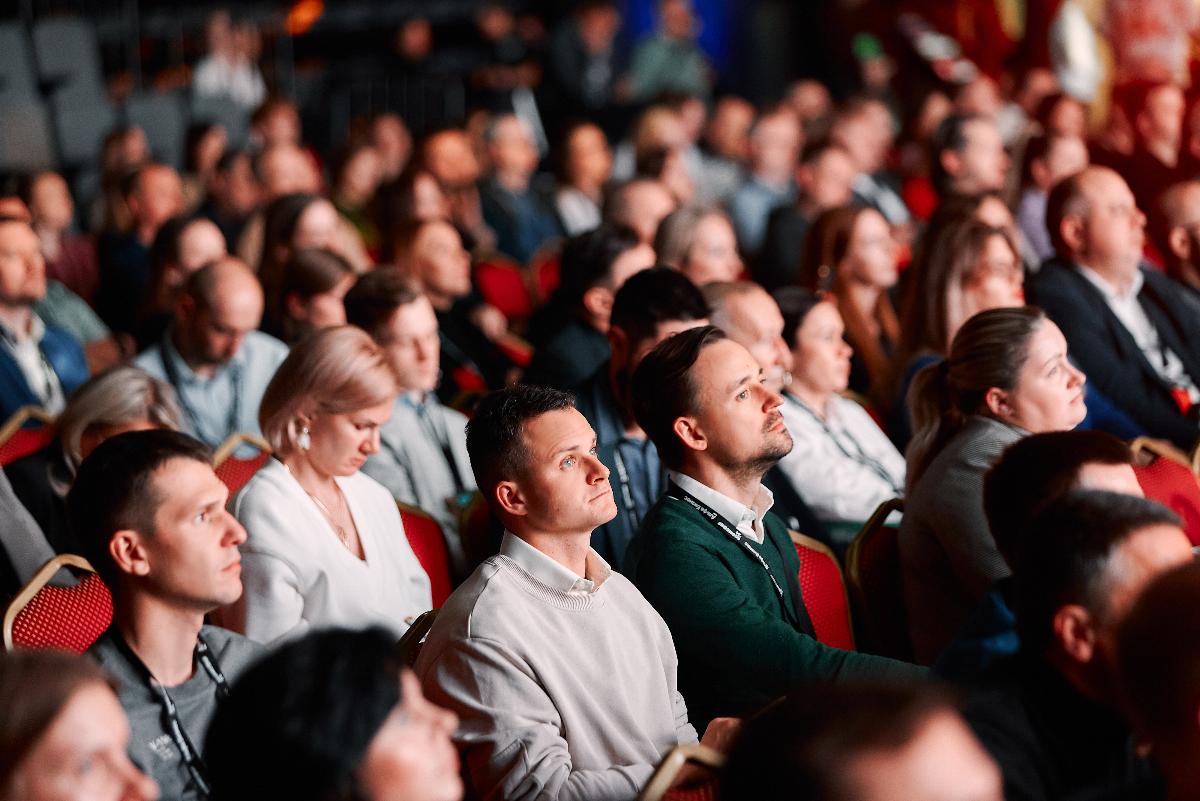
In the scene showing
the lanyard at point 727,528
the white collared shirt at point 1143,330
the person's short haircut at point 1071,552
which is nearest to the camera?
the person's short haircut at point 1071,552

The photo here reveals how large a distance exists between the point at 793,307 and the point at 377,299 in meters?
1.11

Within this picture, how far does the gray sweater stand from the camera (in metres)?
2.19

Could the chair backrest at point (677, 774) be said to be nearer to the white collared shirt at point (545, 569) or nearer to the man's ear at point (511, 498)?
the white collared shirt at point (545, 569)

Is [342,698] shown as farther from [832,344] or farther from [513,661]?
[832,344]

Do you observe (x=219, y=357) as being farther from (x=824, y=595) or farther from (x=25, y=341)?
(x=824, y=595)

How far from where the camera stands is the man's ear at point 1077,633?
1.88 meters

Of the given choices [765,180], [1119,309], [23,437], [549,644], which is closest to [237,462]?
[23,437]

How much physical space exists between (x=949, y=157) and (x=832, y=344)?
2591 mm

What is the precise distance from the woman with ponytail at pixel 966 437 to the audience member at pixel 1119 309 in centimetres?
118

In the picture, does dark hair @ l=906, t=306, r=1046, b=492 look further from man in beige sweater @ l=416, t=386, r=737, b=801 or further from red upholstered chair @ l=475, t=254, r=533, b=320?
red upholstered chair @ l=475, t=254, r=533, b=320

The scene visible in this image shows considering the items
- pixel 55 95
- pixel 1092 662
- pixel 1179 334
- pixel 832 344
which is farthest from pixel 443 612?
pixel 55 95

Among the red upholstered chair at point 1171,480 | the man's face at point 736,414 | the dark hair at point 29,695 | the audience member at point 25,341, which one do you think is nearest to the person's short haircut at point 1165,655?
the man's face at point 736,414

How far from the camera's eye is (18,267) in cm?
449

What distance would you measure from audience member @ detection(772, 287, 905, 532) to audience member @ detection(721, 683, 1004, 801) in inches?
84.4
